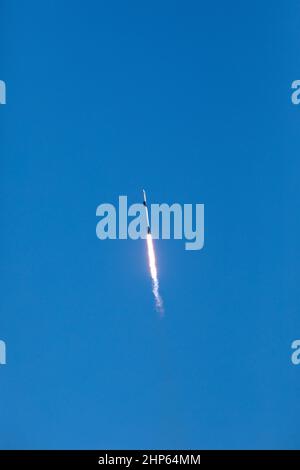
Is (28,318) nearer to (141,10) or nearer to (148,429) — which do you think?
(148,429)

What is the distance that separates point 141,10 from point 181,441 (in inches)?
51.5

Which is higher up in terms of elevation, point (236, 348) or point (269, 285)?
point (269, 285)

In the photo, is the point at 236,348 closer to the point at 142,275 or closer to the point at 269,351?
the point at 269,351

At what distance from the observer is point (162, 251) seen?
1525 mm

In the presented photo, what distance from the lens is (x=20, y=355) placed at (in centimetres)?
151

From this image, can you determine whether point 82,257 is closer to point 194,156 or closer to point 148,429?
point 194,156

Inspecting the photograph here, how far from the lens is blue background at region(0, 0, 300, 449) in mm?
1507

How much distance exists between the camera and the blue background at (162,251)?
1507 millimetres

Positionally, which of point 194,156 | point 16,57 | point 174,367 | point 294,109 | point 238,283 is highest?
point 16,57

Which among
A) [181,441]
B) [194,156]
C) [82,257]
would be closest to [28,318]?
[82,257]

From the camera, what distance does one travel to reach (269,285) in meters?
1.52

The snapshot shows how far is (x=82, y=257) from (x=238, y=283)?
1.57 feet

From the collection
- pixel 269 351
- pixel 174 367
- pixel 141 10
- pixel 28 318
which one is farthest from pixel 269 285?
pixel 141 10

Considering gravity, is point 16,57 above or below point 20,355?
above
